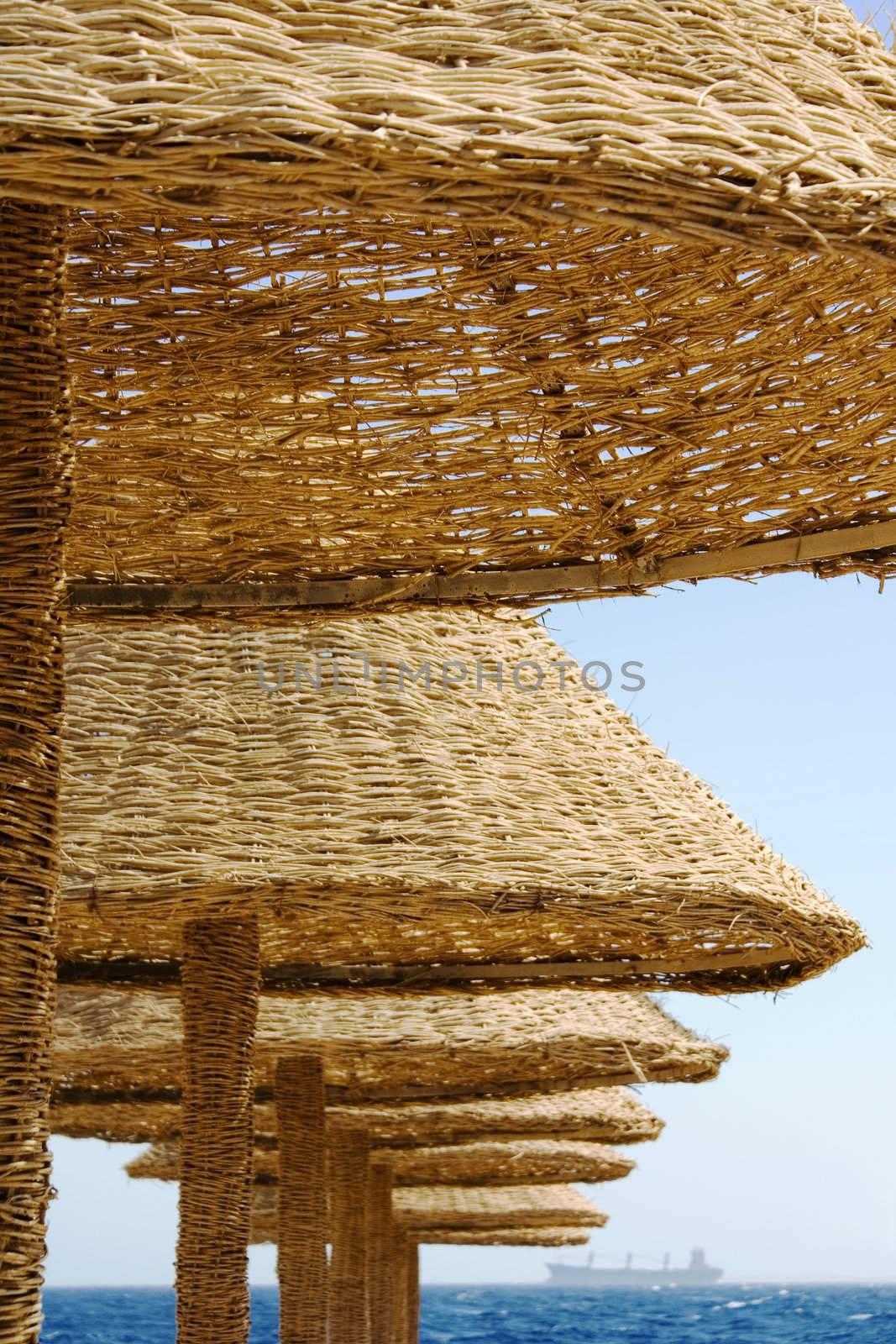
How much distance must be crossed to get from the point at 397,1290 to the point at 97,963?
10.9 metres

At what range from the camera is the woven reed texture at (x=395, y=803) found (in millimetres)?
5590

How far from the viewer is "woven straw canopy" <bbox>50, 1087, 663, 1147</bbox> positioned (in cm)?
1107

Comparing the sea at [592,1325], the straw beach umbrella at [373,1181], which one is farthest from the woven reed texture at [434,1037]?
the sea at [592,1325]

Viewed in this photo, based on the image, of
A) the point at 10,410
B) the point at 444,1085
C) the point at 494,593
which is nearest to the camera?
the point at 10,410

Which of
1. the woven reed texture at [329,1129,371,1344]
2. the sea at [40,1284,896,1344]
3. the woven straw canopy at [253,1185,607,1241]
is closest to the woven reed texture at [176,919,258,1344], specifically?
the woven reed texture at [329,1129,371,1344]

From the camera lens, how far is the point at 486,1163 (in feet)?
47.1

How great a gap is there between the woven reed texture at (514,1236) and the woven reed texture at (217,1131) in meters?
13.9

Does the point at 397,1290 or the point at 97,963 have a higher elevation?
the point at 97,963

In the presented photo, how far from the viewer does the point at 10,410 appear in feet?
8.78

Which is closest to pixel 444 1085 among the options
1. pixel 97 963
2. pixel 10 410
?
pixel 97 963

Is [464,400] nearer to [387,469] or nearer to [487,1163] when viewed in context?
[387,469]

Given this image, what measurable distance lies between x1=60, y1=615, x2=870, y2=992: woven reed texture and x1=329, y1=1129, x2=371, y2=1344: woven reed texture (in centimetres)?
448

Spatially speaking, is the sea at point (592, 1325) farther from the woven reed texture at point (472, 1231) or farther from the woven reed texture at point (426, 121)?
the woven reed texture at point (426, 121)

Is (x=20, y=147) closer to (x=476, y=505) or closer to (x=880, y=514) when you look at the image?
(x=476, y=505)
